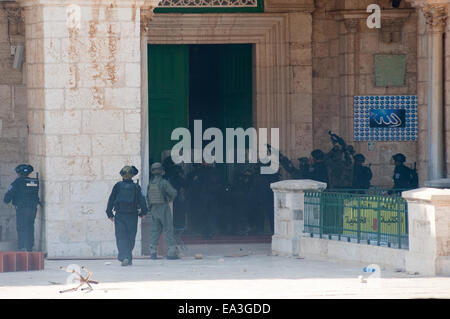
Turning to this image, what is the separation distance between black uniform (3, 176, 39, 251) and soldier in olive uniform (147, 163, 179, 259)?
168cm

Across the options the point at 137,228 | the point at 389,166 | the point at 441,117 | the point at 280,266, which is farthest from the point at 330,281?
the point at 389,166

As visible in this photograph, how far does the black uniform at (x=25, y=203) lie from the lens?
686 inches

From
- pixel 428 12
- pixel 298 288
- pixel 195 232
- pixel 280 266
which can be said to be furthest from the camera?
pixel 195 232

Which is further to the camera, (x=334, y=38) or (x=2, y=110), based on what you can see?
(x=334, y=38)

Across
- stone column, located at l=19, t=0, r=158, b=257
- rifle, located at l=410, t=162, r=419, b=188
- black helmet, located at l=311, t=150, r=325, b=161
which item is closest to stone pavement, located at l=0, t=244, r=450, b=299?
stone column, located at l=19, t=0, r=158, b=257

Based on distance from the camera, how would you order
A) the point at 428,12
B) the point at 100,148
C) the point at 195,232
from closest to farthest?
1. the point at 100,148
2. the point at 428,12
3. the point at 195,232

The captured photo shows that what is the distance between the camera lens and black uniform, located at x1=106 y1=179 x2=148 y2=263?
1670cm

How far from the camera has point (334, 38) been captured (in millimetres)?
21938

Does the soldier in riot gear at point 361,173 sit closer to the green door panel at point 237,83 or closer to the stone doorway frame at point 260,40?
the stone doorway frame at point 260,40

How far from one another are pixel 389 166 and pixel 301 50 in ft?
8.68

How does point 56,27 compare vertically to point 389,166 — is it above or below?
above

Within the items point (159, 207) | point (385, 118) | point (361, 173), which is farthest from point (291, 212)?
point (385, 118)

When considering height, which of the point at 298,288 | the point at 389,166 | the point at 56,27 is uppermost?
the point at 56,27

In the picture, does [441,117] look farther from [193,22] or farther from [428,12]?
[193,22]
